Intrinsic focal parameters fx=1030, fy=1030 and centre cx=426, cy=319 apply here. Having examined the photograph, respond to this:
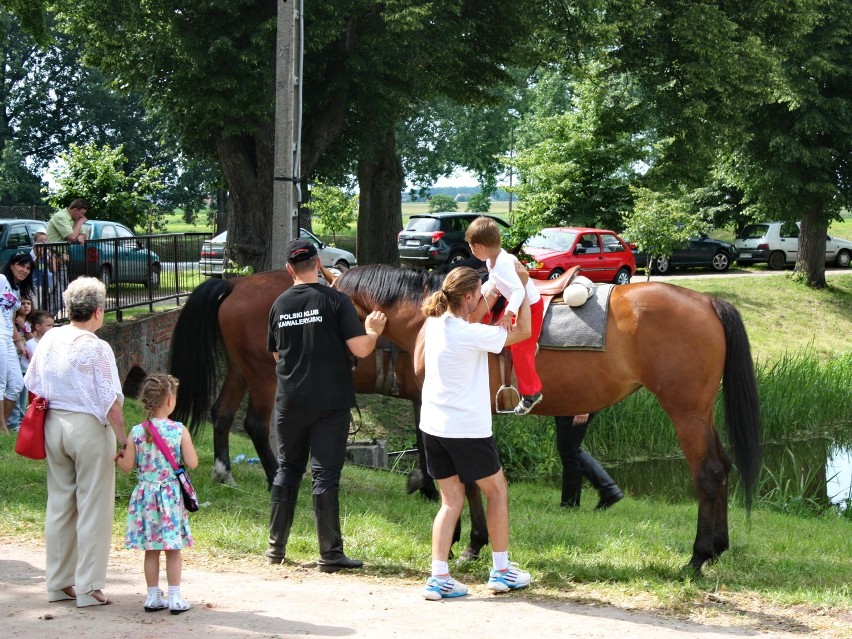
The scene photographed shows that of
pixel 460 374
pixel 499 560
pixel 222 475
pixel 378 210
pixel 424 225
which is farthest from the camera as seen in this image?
pixel 424 225

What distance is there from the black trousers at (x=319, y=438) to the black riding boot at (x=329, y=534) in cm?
6

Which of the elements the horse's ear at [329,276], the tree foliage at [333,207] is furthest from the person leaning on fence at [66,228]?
the tree foliage at [333,207]

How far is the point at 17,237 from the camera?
2023 centimetres

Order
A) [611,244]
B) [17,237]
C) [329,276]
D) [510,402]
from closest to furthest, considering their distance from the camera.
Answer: [510,402], [329,276], [17,237], [611,244]

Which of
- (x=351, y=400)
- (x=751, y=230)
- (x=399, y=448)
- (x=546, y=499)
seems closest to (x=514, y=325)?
(x=351, y=400)

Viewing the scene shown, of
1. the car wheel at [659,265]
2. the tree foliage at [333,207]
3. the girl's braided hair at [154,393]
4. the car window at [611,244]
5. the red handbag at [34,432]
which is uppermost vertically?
the tree foliage at [333,207]

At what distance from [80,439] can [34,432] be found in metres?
0.26

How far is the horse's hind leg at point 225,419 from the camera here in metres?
9.23

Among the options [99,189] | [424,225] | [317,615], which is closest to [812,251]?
[424,225]

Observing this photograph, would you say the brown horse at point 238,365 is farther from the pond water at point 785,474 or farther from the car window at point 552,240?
the car window at point 552,240

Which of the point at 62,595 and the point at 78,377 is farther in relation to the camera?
the point at 62,595

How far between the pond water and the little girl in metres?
8.54

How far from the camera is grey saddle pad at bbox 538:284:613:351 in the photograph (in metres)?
7.57

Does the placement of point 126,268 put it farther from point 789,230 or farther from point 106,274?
point 789,230
